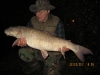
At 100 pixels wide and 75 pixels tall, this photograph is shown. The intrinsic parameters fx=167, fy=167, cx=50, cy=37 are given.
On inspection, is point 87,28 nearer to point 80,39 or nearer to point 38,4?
point 80,39

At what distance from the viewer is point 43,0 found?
3893 mm

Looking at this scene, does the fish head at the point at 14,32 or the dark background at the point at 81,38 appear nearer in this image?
the fish head at the point at 14,32

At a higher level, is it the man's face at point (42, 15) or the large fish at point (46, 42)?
the man's face at point (42, 15)

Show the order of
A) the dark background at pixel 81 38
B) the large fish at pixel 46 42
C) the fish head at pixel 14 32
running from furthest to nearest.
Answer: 1. the dark background at pixel 81 38
2. the fish head at pixel 14 32
3. the large fish at pixel 46 42

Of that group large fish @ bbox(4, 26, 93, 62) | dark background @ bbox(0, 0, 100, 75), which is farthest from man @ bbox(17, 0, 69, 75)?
dark background @ bbox(0, 0, 100, 75)

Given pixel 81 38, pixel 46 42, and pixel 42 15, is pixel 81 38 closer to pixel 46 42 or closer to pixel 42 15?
pixel 42 15

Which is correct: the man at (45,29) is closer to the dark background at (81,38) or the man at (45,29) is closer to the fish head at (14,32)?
the fish head at (14,32)

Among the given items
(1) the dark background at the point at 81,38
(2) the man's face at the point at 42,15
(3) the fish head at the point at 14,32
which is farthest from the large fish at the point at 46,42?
(1) the dark background at the point at 81,38

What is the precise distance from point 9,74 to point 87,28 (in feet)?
10.8

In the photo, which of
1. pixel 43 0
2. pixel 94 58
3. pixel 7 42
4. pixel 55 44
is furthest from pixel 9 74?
pixel 7 42

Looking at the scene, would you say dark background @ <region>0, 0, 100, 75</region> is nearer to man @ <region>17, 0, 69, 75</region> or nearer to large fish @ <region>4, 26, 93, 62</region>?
man @ <region>17, 0, 69, 75</region>

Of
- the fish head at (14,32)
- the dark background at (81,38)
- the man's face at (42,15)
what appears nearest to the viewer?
the fish head at (14,32)

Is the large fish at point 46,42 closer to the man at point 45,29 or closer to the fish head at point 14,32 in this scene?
the fish head at point 14,32

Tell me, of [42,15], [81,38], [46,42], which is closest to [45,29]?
[42,15]
